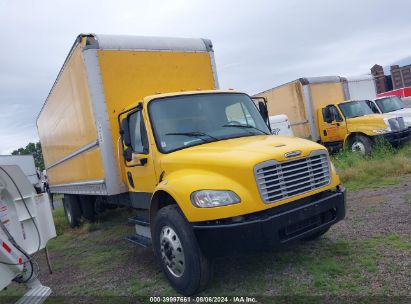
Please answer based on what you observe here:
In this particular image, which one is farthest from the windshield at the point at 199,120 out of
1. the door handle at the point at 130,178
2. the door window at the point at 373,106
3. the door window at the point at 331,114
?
the door window at the point at 373,106

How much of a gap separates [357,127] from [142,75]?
8.86m

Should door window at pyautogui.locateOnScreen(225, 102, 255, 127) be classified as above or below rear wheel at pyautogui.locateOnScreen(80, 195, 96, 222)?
above

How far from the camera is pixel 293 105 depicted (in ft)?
53.0

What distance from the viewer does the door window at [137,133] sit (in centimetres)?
525

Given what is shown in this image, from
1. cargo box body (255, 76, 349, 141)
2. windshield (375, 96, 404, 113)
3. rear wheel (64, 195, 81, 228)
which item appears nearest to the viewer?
rear wheel (64, 195, 81, 228)

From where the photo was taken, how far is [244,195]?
395cm

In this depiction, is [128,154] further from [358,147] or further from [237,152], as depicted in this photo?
[358,147]

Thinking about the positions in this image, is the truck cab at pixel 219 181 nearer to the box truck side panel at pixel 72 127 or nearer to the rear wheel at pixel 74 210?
the box truck side panel at pixel 72 127

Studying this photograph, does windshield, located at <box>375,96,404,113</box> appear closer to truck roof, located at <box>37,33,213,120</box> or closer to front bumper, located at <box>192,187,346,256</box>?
truck roof, located at <box>37,33,213,120</box>

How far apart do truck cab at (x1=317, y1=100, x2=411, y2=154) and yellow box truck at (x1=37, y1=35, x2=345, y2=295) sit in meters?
7.44

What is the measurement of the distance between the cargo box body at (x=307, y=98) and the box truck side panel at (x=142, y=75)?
9.16 m

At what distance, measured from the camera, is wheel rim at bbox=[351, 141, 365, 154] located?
12827 millimetres

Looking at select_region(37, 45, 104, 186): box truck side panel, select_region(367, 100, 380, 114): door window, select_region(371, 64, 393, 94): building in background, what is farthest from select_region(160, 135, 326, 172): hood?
select_region(371, 64, 393, 94): building in background

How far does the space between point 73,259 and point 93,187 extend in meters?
1.28
